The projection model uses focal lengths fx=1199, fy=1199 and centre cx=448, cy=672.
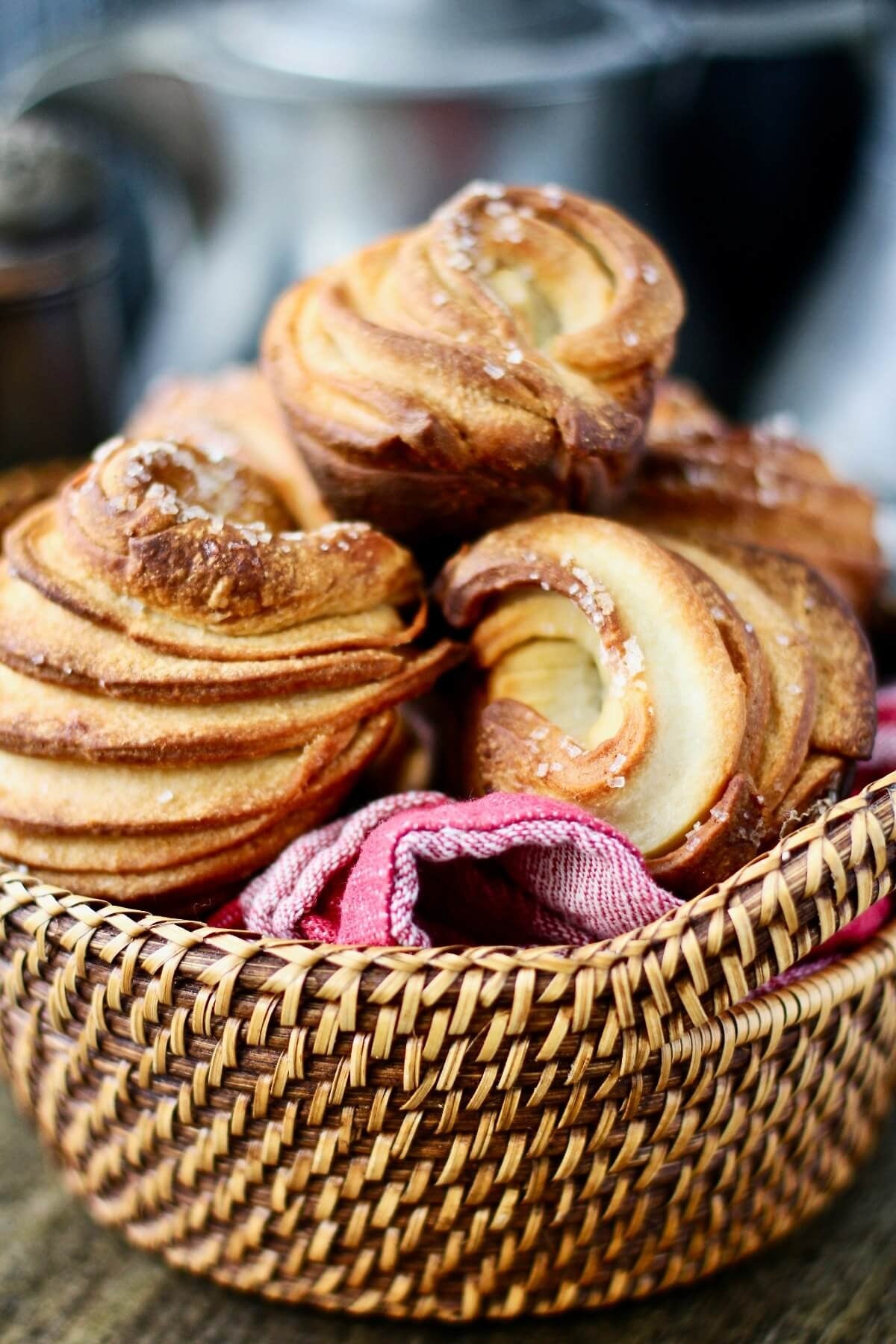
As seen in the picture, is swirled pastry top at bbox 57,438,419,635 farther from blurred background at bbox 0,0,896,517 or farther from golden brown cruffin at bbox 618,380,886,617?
blurred background at bbox 0,0,896,517

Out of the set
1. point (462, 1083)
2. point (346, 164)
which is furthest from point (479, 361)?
point (346, 164)

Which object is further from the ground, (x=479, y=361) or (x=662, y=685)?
(x=479, y=361)

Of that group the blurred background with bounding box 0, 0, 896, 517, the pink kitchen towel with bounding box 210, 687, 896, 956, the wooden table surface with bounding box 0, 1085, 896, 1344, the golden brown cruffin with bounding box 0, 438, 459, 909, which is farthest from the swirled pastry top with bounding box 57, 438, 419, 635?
the blurred background with bounding box 0, 0, 896, 517

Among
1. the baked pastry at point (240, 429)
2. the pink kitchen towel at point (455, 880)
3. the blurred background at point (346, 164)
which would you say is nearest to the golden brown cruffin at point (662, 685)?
the pink kitchen towel at point (455, 880)

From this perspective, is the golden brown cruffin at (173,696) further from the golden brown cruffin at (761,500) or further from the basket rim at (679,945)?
the golden brown cruffin at (761,500)

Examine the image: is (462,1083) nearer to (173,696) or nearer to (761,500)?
(173,696)
